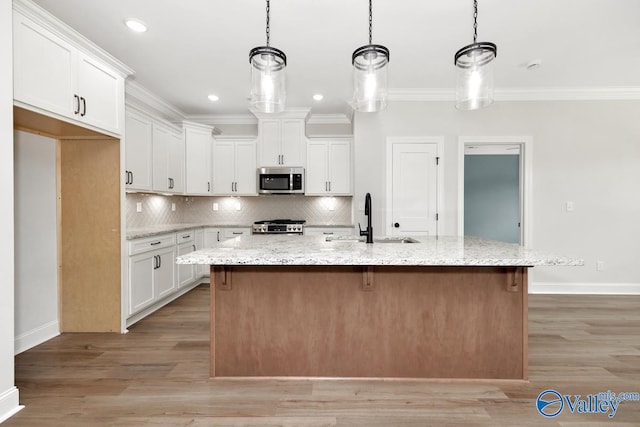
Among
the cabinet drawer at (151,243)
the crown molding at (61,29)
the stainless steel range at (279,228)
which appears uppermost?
the crown molding at (61,29)

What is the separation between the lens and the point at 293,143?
4883 mm

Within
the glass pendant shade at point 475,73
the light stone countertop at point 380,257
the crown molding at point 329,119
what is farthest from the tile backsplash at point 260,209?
the glass pendant shade at point 475,73

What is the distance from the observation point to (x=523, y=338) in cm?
207

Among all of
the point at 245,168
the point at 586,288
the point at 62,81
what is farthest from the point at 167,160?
the point at 586,288

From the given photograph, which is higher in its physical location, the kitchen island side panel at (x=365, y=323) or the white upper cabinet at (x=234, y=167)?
the white upper cabinet at (x=234, y=167)

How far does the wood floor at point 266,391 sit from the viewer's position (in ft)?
5.81

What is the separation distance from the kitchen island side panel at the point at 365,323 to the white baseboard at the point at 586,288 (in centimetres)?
270

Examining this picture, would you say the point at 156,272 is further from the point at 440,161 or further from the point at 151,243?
the point at 440,161

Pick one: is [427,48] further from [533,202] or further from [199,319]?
[199,319]

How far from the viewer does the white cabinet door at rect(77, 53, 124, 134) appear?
2.62 meters

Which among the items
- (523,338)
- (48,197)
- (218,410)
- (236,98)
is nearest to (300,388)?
(218,410)

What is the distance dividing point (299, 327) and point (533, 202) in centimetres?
372

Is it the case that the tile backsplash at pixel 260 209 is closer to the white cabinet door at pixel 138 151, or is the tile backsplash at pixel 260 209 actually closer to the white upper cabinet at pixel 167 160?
the white upper cabinet at pixel 167 160

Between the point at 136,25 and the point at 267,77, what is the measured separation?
65.7 inches
